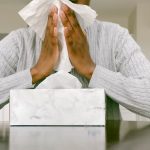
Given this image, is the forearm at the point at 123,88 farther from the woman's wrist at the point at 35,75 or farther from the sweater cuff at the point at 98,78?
the woman's wrist at the point at 35,75

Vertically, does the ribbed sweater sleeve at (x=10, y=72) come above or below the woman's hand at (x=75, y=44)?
below

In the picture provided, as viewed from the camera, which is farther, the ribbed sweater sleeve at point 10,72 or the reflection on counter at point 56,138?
the ribbed sweater sleeve at point 10,72

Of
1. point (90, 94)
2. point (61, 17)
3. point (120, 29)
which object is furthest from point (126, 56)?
point (90, 94)

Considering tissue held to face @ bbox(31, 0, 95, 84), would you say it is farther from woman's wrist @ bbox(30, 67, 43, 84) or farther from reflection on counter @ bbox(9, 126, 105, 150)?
reflection on counter @ bbox(9, 126, 105, 150)

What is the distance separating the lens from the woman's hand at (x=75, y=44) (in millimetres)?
833

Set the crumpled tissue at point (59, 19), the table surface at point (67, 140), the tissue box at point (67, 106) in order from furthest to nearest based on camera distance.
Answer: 1. the crumpled tissue at point (59, 19)
2. the tissue box at point (67, 106)
3. the table surface at point (67, 140)

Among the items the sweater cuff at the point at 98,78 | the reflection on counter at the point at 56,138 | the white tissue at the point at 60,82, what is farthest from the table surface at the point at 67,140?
the sweater cuff at the point at 98,78

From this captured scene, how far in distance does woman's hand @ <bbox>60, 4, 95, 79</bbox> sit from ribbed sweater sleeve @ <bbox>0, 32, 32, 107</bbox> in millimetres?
108

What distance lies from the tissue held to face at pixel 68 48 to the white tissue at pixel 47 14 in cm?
1

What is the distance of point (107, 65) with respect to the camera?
3.26ft

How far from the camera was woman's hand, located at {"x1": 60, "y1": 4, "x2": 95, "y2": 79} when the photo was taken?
2.73 ft

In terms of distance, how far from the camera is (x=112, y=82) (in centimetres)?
84

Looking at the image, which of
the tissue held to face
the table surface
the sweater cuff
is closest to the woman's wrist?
the tissue held to face

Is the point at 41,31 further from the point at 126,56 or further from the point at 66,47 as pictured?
the point at 126,56
